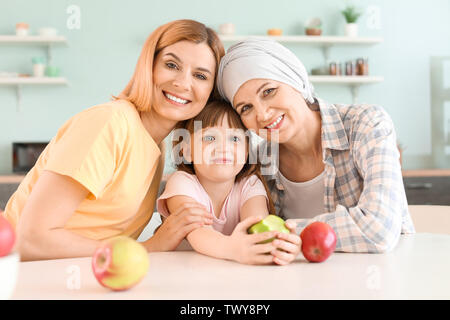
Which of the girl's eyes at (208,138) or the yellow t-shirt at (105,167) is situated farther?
the girl's eyes at (208,138)

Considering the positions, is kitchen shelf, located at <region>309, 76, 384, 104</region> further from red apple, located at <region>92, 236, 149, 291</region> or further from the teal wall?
red apple, located at <region>92, 236, 149, 291</region>

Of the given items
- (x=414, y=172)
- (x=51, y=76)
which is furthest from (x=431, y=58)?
(x=51, y=76)

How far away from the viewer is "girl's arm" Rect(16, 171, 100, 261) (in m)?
1.07

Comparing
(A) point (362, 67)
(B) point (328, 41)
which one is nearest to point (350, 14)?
(B) point (328, 41)

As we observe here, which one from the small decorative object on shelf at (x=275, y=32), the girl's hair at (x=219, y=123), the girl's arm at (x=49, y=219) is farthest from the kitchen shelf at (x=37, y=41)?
the girl's arm at (x=49, y=219)

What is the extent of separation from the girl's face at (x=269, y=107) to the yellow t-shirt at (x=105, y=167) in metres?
0.29

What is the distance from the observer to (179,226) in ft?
3.86

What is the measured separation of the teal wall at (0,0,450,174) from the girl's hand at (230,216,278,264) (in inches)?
138

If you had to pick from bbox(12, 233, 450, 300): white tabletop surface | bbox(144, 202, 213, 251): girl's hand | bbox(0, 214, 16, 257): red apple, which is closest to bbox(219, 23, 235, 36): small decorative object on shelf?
bbox(144, 202, 213, 251): girl's hand

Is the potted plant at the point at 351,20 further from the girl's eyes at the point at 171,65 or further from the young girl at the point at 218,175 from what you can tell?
the girl's eyes at the point at 171,65

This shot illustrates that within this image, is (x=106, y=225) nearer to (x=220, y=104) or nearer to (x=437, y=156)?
(x=220, y=104)

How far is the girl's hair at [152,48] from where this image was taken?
1.36 m

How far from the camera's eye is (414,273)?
82 cm
